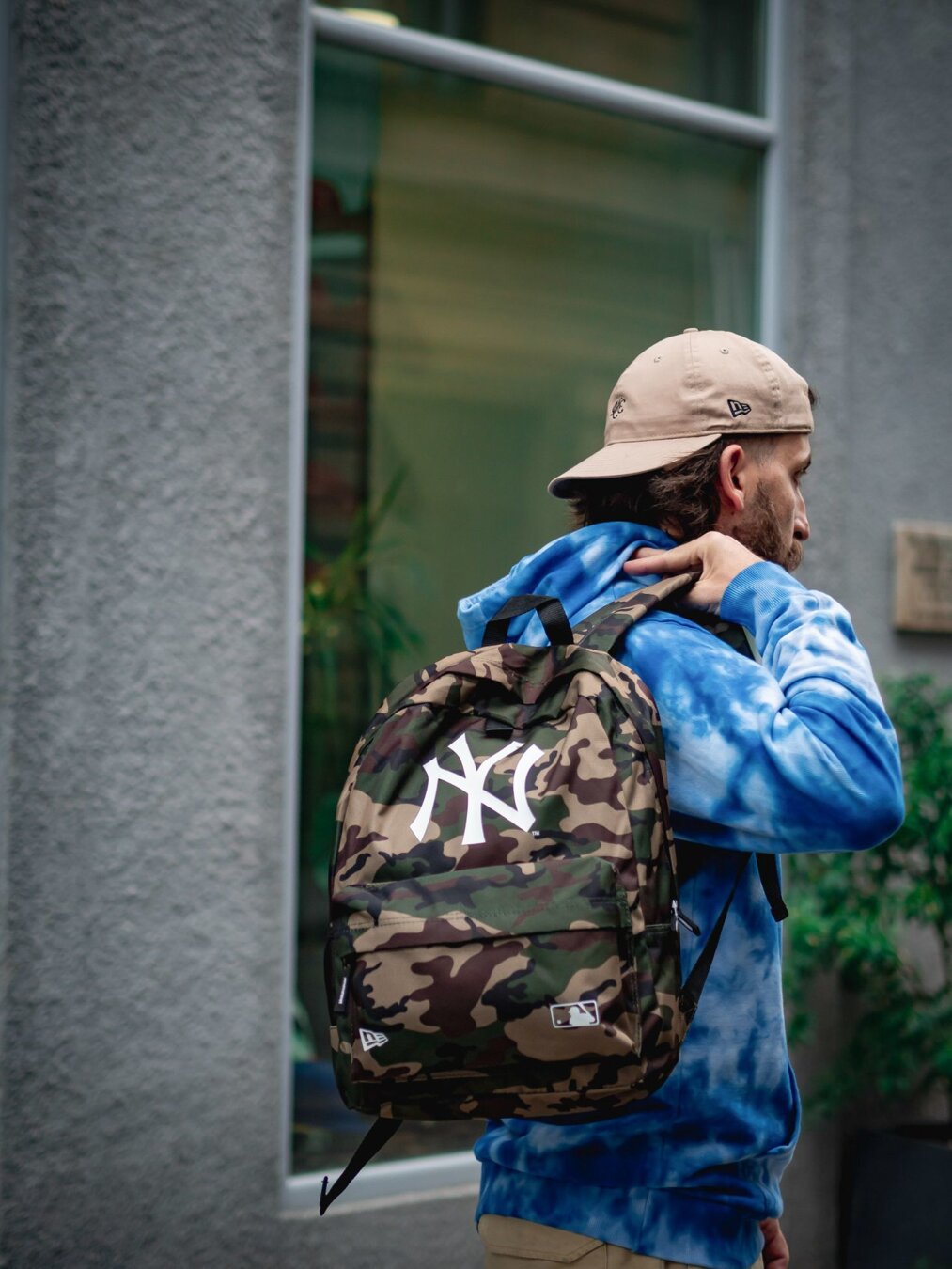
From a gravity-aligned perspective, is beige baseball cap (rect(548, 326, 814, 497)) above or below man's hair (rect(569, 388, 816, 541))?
above

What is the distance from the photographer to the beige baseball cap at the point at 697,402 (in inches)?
69.8

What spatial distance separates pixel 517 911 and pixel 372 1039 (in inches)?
8.6

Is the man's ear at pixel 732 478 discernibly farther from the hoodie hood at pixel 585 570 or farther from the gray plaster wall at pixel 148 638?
the gray plaster wall at pixel 148 638

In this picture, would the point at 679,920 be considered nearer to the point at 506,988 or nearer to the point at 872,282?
the point at 506,988

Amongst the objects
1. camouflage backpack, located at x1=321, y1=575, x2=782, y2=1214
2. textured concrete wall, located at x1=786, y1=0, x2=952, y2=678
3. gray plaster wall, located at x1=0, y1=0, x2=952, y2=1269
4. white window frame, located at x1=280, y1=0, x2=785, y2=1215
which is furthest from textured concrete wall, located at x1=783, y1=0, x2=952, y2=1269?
camouflage backpack, located at x1=321, y1=575, x2=782, y2=1214

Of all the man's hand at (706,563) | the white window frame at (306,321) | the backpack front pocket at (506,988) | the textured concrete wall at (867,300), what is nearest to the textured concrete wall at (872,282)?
the textured concrete wall at (867,300)

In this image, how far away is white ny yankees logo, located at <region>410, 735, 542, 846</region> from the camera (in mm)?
1488

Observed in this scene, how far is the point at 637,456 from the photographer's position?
1789 millimetres

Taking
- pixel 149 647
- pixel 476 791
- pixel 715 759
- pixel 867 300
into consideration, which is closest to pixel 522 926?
pixel 476 791

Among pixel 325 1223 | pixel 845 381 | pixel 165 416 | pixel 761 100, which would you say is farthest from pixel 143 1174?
pixel 761 100

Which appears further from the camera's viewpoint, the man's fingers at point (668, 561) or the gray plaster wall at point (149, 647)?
the gray plaster wall at point (149, 647)

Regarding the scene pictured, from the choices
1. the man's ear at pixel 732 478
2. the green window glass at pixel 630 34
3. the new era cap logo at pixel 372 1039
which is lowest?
the new era cap logo at pixel 372 1039

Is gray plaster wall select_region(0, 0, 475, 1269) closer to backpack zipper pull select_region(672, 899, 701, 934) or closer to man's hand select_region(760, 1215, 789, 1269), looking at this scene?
man's hand select_region(760, 1215, 789, 1269)

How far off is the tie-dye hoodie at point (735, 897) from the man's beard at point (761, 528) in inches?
4.6
